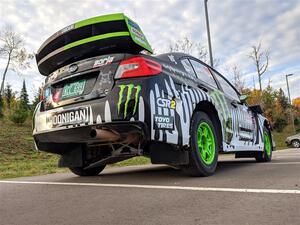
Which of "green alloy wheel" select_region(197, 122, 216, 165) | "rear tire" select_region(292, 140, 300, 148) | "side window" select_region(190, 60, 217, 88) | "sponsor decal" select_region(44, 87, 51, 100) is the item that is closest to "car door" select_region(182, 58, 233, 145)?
"side window" select_region(190, 60, 217, 88)

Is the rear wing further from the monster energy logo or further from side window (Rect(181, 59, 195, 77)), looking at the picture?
side window (Rect(181, 59, 195, 77))

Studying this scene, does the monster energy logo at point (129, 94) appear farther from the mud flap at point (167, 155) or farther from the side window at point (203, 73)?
the side window at point (203, 73)

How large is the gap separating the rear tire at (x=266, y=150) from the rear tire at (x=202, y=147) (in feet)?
8.40

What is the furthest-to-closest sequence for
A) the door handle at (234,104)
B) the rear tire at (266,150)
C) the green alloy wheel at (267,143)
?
the green alloy wheel at (267,143) → the rear tire at (266,150) → the door handle at (234,104)

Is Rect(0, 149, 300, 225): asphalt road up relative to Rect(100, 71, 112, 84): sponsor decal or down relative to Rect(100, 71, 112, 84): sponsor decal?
down

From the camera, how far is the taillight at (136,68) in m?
3.45

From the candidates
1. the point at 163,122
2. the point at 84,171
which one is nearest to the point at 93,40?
the point at 163,122

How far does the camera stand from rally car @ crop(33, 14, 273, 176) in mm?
3400

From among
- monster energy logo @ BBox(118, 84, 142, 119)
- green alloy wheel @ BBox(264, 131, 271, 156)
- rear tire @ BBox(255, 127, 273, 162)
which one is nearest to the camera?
monster energy logo @ BBox(118, 84, 142, 119)

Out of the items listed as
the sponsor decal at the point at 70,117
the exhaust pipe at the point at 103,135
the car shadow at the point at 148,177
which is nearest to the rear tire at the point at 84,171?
the car shadow at the point at 148,177

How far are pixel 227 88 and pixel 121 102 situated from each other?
287cm

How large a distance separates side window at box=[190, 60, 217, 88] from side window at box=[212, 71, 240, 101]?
34 cm

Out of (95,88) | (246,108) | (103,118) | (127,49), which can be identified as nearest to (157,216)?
(103,118)

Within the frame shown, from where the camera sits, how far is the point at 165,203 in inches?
106
